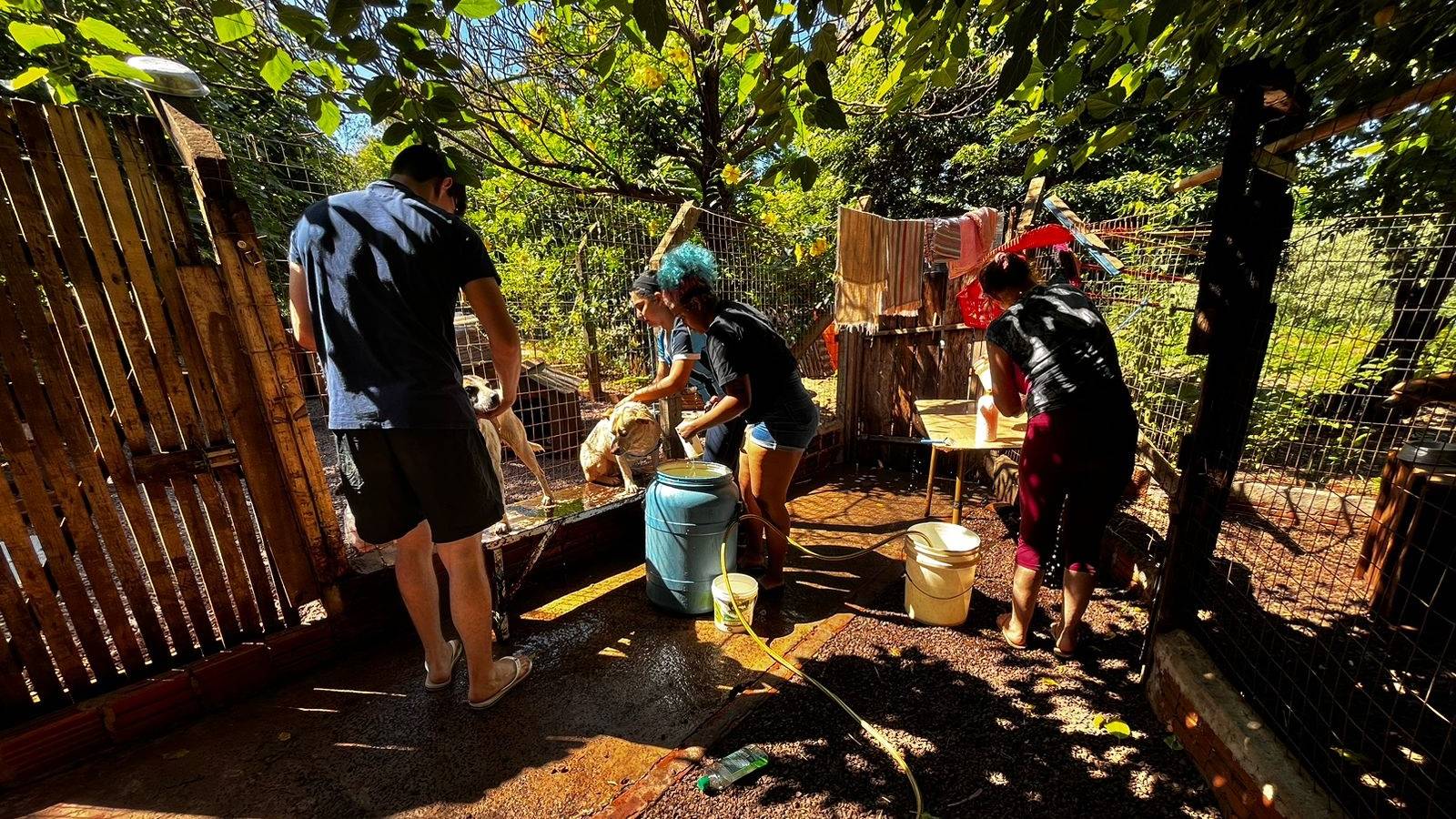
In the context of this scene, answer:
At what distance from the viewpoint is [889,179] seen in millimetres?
12523

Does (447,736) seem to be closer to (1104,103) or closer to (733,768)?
(733,768)

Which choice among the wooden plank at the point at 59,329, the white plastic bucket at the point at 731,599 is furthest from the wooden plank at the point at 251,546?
the white plastic bucket at the point at 731,599

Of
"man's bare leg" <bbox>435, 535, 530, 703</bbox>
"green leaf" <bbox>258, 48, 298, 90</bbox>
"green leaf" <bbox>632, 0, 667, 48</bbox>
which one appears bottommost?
"man's bare leg" <bbox>435, 535, 530, 703</bbox>

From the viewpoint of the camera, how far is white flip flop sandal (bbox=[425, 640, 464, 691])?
268 cm

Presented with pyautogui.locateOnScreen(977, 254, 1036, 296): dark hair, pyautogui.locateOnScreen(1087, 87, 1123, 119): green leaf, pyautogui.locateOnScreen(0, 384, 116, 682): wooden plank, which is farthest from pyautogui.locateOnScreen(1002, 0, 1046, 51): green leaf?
pyautogui.locateOnScreen(0, 384, 116, 682): wooden plank

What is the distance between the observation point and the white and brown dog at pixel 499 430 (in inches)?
123

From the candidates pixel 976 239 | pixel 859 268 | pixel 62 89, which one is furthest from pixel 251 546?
pixel 976 239

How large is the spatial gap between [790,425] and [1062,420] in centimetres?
138

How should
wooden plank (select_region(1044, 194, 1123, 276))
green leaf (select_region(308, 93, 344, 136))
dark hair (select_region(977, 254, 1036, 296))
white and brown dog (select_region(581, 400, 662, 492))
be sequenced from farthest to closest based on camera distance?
white and brown dog (select_region(581, 400, 662, 492)), wooden plank (select_region(1044, 194, 1123, 276)), dark hair (select_region(977, 254, 1036, 296)), green leaf (select_region(308, 93, 344, 136))

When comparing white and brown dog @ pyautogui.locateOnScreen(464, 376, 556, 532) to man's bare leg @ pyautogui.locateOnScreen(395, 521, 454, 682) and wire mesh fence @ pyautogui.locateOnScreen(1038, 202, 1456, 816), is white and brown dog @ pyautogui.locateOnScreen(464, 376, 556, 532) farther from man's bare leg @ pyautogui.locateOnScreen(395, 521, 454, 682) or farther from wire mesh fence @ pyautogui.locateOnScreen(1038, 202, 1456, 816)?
wire mesh fence @ pyautogui.locateOnScreen(1038, 202, 1456, 816)

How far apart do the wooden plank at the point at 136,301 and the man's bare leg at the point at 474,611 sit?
1.20 m

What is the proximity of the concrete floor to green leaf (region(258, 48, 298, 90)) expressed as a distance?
2604 millimetres

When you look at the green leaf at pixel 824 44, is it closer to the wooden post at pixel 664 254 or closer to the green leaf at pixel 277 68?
the green leaf at pixel 277 68

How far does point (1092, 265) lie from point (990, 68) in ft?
12.2
